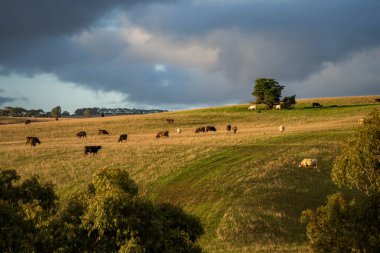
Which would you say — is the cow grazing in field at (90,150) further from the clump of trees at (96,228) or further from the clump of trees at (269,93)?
the clump of trees at (269,93)

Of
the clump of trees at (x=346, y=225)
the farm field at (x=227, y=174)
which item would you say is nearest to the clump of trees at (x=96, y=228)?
the clump of trees at (x=346, y=225)

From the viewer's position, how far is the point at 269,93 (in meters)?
112

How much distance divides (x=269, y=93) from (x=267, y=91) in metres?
0.80

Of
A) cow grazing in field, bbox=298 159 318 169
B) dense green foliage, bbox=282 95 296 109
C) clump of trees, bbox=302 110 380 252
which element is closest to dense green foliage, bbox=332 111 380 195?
clump of trees, bbox=302 110 380 252

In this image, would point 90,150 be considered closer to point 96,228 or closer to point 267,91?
point 96,228

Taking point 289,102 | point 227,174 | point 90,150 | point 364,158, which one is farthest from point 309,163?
point 289,102

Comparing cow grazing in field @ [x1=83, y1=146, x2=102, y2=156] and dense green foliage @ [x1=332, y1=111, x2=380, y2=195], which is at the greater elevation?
dense green foliage @ [x1=332, y1=111, x2=380, y2=195]

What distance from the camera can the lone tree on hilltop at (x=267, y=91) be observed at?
4395 inches

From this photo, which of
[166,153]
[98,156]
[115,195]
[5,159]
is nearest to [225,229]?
[115,195]

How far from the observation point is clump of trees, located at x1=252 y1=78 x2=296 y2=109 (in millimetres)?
109438

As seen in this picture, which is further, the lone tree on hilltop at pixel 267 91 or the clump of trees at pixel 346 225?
the lone tree on hilltop at pixel 267 91

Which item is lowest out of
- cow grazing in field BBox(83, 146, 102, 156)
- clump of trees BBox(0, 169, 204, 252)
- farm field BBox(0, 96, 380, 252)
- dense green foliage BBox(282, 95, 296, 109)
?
farm field BBox(0, 96, 380, 252)

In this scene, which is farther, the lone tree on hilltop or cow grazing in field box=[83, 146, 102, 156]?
the lone tree on hilltop

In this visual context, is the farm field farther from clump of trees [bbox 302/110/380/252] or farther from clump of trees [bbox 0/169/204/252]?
clump of trees [bbox 0/169/204/252]
